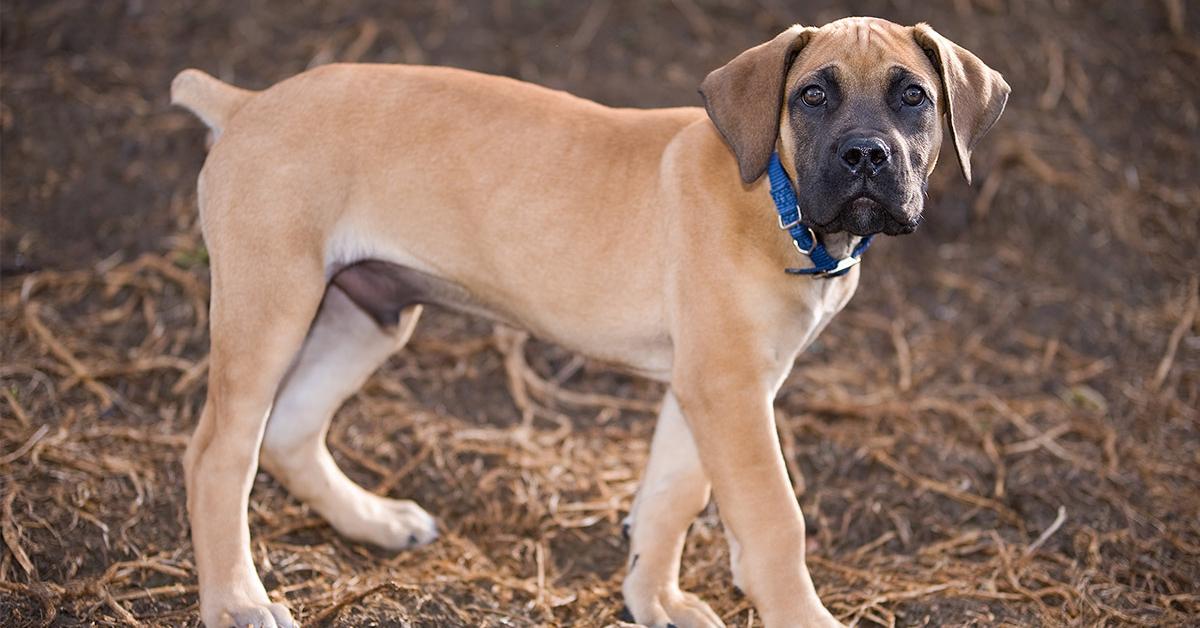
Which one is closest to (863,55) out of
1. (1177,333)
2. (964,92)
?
(964,92)

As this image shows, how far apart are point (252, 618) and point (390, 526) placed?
934 millimetres

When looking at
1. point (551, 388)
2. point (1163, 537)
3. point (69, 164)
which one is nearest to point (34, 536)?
point (551, 388)

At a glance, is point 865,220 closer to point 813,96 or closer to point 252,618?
point 813,96

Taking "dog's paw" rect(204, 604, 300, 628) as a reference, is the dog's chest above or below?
above

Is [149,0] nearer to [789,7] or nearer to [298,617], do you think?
[789,7]

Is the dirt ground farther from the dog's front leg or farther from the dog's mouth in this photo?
the dog's front leg

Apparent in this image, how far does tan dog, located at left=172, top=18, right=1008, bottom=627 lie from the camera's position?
3.92 metres

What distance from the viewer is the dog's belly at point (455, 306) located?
447 cm

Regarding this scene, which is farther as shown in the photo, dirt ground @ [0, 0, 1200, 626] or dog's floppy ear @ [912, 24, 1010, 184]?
dirt ground @ [0, 0, 1200, 626]

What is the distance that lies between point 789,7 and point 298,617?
17.8ft

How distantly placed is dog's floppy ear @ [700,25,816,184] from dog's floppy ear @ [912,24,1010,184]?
0.44 m

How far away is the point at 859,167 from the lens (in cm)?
368

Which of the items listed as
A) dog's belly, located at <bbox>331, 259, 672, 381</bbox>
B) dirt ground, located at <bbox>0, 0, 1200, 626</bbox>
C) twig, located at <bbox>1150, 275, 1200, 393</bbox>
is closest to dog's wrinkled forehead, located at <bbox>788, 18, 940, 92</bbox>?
dirt ground, located at <bbox>0, 0, 1200, 626</bbox>

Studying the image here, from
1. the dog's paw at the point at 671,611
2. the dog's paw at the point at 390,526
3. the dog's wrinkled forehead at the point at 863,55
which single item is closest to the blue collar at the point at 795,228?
the dog's wrinkled forehead at the point at 863,55
